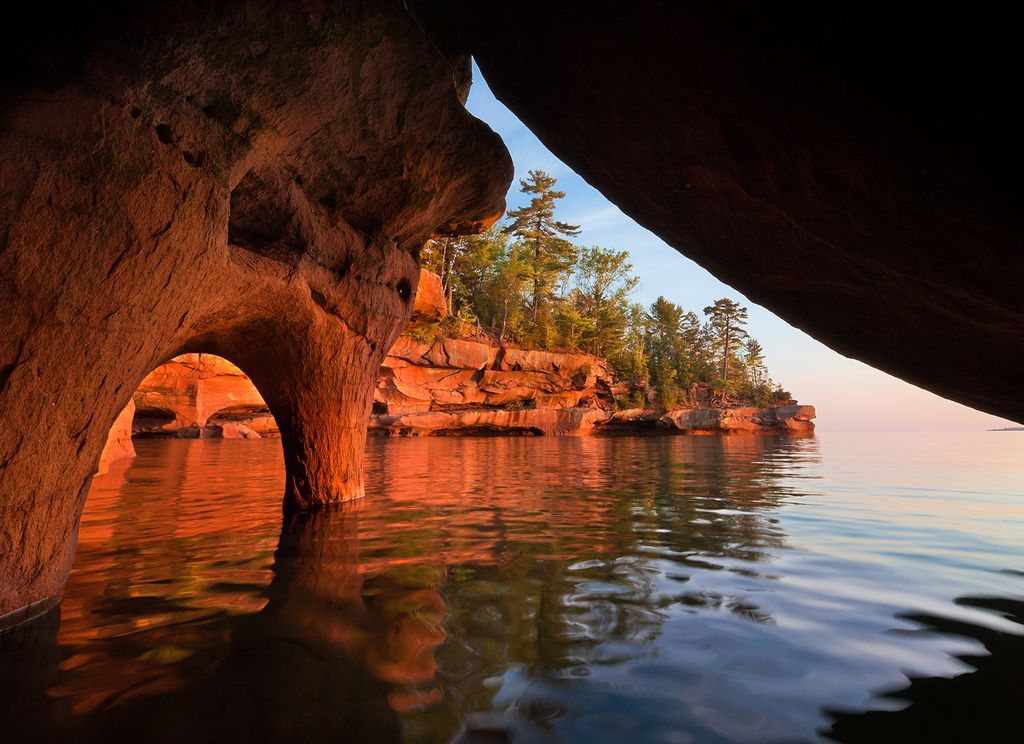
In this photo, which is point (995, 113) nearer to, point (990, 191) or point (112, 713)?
point (990, 191)

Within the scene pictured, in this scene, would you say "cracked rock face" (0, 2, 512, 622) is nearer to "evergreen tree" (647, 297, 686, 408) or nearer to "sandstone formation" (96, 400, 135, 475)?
"sandstone formation" (96, 400, 135, 475)

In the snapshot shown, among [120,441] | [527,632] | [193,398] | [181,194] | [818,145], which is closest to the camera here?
[818,145]

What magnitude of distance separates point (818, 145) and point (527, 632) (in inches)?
97.5

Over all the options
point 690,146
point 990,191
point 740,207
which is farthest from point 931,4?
point 740,207

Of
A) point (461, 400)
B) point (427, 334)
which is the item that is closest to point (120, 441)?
point (427, 334)

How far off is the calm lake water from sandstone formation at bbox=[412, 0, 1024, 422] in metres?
1.58

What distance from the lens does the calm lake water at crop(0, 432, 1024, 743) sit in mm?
1651

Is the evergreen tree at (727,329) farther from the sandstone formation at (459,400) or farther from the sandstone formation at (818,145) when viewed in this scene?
the sandstone formation at (818,145)

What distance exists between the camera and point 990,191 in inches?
75.4

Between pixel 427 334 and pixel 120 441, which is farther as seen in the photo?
pixel 427 334

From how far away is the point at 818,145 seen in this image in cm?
223

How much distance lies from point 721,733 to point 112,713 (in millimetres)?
1914

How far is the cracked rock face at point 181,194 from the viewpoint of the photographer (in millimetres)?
2348

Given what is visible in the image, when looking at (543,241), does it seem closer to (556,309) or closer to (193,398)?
(556,309)
